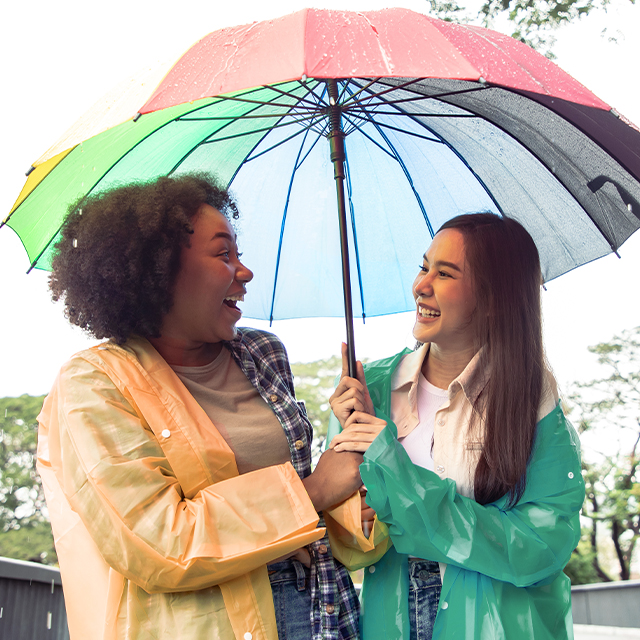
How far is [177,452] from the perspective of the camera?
1.76 m

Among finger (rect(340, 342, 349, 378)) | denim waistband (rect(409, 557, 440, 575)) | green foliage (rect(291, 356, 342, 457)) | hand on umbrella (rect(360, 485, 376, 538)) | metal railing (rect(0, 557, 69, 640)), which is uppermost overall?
green foliage (rect(291, 356, 342, 457))

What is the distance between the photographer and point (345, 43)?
4.82 ft

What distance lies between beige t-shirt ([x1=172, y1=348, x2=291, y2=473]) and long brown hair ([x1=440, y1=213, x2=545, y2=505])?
66cm

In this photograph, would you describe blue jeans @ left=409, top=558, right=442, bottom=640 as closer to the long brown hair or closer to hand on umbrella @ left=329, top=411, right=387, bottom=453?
the long brown hair

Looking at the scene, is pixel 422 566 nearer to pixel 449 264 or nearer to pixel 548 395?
pixel 548 395

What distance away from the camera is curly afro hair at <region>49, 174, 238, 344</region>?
6.54ft

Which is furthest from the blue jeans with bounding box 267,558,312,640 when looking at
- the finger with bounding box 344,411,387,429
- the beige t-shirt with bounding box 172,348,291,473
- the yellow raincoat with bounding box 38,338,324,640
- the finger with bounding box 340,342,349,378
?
the finger with bounding box 340,342,349,378

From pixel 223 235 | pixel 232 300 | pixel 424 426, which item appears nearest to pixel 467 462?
pixel 424 426

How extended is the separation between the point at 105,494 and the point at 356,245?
5.35ft

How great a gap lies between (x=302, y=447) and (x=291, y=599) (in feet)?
1.46

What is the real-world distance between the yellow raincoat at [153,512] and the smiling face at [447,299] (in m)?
0.77

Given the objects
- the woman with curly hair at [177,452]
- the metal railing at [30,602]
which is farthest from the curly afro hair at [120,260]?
the metal railing at [30,602]

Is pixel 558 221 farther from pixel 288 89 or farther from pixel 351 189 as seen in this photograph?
pixel 288 89

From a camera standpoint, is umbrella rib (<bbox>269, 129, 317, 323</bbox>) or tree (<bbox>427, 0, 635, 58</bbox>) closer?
umbrella rib (<bbox>269, 129, 317, 323</bbox>)
